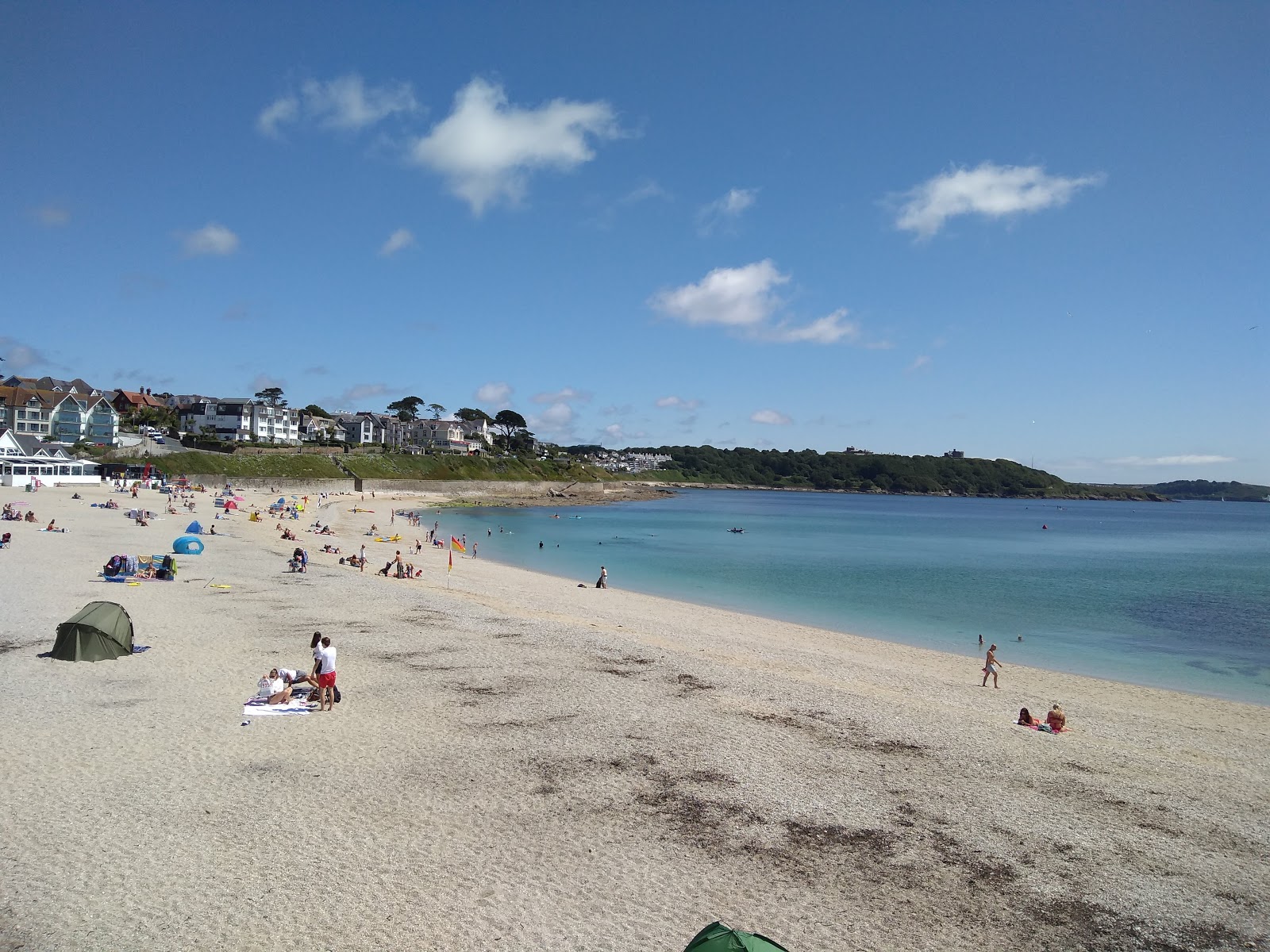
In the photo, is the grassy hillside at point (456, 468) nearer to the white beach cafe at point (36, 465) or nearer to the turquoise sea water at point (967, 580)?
the turquoise sea water at point (967, 580)

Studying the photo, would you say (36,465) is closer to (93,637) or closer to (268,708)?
(93,637)

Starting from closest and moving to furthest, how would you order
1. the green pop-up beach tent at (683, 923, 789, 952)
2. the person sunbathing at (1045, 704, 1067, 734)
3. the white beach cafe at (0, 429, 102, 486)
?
the green pop-up beach tent at (683, 923, 789, 952) → the person sunbathing at (1045, 704, 1067, 734) → the white beach cafe at (0, 429, 102, 486)

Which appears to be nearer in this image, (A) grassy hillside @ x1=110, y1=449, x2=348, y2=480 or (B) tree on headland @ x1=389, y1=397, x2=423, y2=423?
(A) grassy hillside @ x1=110, y1=449, x2=348, y2=480

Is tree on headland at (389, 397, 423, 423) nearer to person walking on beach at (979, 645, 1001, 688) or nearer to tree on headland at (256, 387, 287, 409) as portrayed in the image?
tree on headland at (256, 387, 287, 409)

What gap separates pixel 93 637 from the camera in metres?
14.7

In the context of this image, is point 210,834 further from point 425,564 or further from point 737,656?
point 425,564

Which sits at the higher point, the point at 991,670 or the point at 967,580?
the point at 991,670

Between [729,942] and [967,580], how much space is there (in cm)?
4410

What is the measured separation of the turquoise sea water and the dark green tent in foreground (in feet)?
73.9

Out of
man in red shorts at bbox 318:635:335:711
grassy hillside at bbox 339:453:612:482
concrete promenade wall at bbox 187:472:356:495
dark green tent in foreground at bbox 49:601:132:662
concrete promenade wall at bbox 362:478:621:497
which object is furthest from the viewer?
grassy hillside at bbox 339:453:612:482

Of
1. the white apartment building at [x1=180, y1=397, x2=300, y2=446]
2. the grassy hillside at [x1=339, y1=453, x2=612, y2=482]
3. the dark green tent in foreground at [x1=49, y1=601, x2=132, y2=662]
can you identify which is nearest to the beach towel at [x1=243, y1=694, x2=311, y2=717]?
the dark green tent in foreground at [x1=49, y1=601, x2=132, y2=662]

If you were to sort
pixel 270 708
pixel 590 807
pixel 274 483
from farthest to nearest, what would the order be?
pixel 274 483, pixel 270 708, pixel 590 807

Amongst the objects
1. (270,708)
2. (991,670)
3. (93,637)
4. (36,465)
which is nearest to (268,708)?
(270,708)

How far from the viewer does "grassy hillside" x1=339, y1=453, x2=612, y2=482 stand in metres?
102
